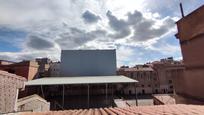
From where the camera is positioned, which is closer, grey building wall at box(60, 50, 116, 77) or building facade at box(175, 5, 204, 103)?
building facade at box(175, 5, 204, 103)

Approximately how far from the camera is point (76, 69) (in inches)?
1439

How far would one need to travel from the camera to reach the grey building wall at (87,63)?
36.5m

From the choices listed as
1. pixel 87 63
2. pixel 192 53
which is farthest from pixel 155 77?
pixel 192 53

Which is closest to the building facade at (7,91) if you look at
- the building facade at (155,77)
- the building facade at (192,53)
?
the building facade at (192,53)

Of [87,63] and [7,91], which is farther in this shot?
[87,63]

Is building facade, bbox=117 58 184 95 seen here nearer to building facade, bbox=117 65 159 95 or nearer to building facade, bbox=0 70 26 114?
building facade, bbox=117 65 159 95

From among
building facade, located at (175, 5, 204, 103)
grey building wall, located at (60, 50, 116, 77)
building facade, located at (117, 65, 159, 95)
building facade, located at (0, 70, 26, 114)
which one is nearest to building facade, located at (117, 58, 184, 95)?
building facade, located at (117, 65, 159, 95)

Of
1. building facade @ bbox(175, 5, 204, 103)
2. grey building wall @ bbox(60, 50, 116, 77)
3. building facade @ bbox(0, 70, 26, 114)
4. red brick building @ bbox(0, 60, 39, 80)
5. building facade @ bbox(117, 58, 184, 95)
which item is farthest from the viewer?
building facade @ bbox(117, 58, 184, 95)

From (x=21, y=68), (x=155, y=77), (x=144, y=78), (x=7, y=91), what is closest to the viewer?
(x=7, y=91)

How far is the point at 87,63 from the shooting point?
37125 millimetres

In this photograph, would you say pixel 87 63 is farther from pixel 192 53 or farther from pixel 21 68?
pixel 192 53

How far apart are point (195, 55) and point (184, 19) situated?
3160 millimetres

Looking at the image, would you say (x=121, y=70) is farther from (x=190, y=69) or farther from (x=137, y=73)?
(x=190, y=69)

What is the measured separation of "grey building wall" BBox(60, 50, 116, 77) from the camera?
36.5 m
